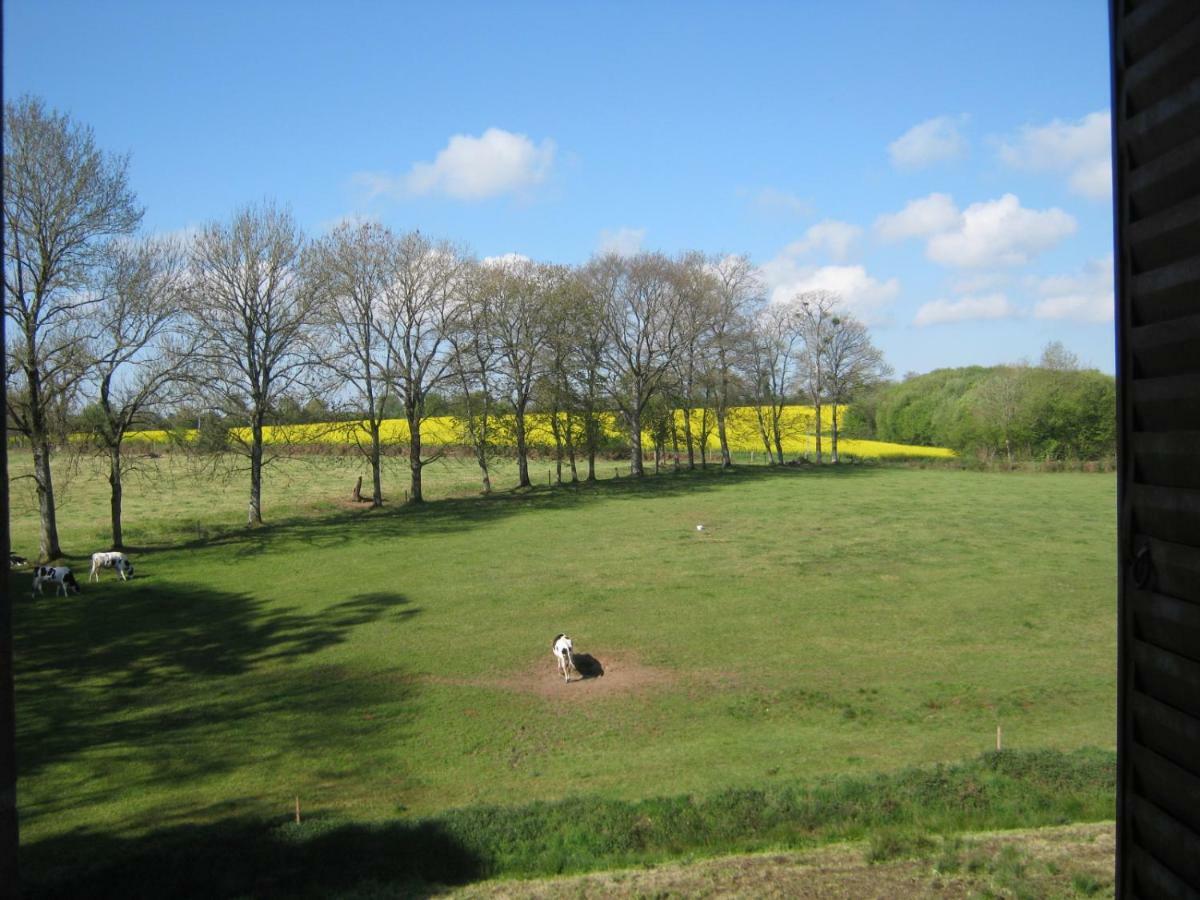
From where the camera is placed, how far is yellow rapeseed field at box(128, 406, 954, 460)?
33719mm

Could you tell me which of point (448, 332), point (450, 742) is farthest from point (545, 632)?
point (448, 332)

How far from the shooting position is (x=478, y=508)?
38.8 meters

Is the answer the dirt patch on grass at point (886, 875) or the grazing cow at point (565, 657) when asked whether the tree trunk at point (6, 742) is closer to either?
the dirt patch on grass at point (886, 875)

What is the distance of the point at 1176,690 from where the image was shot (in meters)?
2.53

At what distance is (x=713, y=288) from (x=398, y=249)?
893 inches

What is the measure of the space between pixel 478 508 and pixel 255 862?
103 ft

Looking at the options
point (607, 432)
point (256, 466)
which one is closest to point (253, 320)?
point (256, 466)

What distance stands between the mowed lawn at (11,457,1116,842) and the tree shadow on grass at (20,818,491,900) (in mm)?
752

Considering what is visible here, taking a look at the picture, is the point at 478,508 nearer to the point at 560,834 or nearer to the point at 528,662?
the point at 528,662

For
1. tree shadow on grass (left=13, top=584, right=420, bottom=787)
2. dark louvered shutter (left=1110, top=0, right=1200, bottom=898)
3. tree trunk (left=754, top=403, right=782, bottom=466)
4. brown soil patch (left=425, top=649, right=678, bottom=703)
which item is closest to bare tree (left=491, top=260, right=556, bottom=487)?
tree trunk (left=754, top=403, right=782, bottom=466)

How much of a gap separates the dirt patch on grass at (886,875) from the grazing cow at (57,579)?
745 inches

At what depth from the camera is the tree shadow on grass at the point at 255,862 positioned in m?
6.84

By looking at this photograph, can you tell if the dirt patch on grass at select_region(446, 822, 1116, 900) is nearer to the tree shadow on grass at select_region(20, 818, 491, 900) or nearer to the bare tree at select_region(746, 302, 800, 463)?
the tree shadow on grass at select_region(20, 818, 491, 900)

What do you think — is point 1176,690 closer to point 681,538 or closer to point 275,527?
point 681,538
